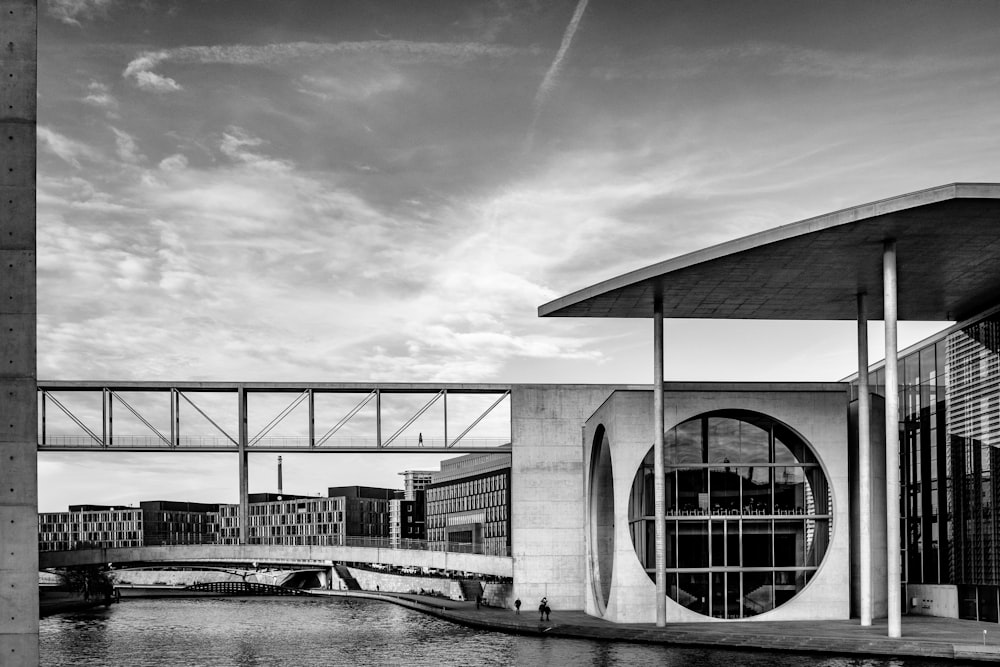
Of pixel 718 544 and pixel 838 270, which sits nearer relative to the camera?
pixel 838 270

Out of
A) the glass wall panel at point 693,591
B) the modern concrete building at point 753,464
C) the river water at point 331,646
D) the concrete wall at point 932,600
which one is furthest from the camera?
the concrete wall at point 932,600

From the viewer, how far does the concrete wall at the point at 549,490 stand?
173ft

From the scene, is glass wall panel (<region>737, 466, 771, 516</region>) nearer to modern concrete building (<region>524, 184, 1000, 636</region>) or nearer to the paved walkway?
modern concrete building (<region>524, 184, 1000, 636</region>)

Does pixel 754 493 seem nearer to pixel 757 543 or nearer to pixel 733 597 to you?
pixel 757 543

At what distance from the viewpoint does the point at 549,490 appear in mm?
53156

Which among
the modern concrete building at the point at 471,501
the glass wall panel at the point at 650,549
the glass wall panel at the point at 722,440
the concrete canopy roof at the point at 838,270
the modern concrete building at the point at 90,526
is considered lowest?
the modern concrete building at the point at 90,526

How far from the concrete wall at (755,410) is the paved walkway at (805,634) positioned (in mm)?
800

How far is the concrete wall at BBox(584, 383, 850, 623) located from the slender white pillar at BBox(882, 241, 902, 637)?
709cm

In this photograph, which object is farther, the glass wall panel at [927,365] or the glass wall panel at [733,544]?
the glass wall panel at [927,365]

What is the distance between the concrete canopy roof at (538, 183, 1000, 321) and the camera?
33219 mm

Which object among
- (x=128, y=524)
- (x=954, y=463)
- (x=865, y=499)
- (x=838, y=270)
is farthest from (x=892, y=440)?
(x=128, y=524)

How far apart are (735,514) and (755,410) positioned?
374cm

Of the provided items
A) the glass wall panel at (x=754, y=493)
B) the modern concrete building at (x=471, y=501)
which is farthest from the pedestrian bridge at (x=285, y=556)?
the modern concrete building at (x=471, y=501)

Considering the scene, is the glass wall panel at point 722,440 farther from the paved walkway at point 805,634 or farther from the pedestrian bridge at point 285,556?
the pedestrian bridge at point 285,556
